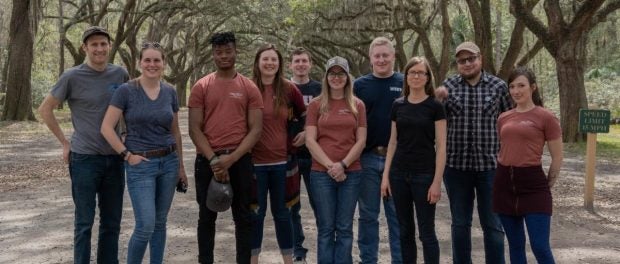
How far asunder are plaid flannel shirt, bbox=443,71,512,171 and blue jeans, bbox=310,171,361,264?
765 mm

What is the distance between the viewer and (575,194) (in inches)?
350

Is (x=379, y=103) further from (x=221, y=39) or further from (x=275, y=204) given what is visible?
(x=221, y=39)

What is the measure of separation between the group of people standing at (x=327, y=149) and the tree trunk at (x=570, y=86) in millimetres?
11186

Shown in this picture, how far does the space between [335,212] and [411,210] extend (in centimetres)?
56

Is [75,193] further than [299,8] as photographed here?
No

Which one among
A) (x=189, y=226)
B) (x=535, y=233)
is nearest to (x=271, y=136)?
(x=535, y=233)

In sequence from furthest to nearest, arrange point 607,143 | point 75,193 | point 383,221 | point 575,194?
point 607,143, point 575,194, point 383,221, point 75,193

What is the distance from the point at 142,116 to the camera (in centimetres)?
409

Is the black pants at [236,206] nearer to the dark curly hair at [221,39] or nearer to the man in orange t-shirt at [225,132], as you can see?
the man in orange t-shirt at [225,132]

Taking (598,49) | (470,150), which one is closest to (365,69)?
(598,49)

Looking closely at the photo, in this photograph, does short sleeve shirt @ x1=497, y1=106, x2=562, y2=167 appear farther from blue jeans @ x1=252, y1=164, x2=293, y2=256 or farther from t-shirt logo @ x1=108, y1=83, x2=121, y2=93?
t-shirt logo @ x1=108, y1=83, x2=121, y2=93

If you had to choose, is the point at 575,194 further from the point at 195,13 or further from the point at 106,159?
the point at 195,13

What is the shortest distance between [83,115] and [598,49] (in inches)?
1372

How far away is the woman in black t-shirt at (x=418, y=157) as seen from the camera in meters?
4.23
